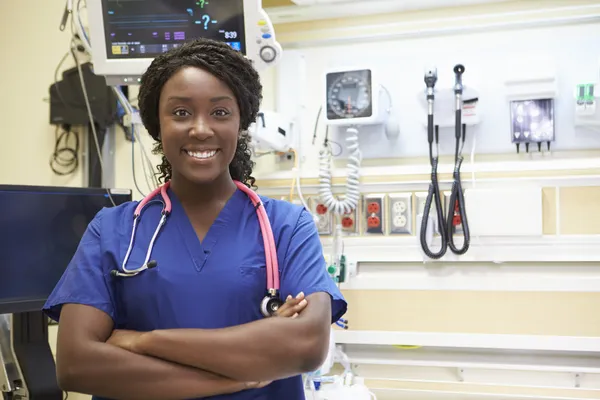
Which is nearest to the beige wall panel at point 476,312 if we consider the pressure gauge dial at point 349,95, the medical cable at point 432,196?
the medical cable at point 432,196

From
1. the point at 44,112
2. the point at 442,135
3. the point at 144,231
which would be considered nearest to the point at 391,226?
the point at 442,135

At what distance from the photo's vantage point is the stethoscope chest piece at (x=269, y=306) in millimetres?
1184

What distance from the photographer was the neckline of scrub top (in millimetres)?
1222

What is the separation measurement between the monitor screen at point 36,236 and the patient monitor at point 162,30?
431 mm

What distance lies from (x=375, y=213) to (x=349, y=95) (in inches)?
17.5

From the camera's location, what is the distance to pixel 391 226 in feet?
7.60

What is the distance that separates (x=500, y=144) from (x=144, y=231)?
1.47m

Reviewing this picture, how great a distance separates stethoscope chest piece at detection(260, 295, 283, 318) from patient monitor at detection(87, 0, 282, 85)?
3.24 ft

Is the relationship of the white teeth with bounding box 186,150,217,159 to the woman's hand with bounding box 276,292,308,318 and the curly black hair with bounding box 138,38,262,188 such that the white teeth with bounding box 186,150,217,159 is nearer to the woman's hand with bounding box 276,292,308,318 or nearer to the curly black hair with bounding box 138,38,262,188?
the curly black hair with bounding box 138,38,262,188

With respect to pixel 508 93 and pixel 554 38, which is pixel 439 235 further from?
pixel 554 38

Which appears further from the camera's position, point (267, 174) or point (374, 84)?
point (267, 174)

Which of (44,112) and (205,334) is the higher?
(44,112)

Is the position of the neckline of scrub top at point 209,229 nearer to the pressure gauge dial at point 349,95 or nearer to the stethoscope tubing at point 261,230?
the stethoscope tubing at point 261,230

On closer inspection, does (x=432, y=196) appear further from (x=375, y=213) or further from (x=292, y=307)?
(x=292, y=307)
